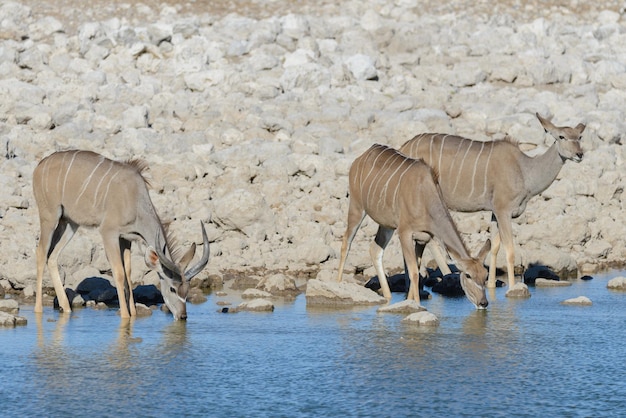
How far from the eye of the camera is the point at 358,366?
369 inches

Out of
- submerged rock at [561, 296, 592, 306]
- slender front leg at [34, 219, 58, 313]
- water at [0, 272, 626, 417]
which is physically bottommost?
water at [0, 272, 626, 417]

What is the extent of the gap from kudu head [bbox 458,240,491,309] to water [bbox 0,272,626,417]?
0.18 m

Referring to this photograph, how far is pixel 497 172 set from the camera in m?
14.6

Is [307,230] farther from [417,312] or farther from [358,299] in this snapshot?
[417,312]

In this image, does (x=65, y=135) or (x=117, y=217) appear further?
(x=65, y=135)

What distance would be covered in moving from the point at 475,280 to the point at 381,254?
1.74 meters

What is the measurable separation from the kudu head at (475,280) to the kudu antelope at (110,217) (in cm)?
267

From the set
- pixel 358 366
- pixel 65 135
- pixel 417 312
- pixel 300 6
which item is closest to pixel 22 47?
pixel 65 135

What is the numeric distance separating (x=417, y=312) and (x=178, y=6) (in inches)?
662

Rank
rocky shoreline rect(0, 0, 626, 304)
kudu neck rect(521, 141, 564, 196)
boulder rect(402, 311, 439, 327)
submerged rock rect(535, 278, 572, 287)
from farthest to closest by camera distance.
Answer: rocky shoreline rect(0, 0, 626, 304) → kudu neck rect(521, 141, 564, 196) → submerged rock rect(535, 278, 572, 287) → boulder rect(402, 311, 439, 327)

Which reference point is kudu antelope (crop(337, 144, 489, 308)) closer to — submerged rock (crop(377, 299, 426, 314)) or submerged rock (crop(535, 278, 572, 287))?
submerged rock (crop(377, 299, 426, 314))

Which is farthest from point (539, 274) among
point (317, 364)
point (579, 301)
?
point (317, 364)

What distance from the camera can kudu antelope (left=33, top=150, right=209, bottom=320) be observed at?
1177cm

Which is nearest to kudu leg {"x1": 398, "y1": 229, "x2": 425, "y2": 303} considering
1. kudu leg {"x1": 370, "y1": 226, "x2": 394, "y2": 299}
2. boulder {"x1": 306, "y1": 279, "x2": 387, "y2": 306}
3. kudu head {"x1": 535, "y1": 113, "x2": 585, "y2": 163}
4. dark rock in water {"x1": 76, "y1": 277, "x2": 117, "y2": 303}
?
boulder {"x1": 306, "y1": 279, "x2": 387, "y2": 306}
